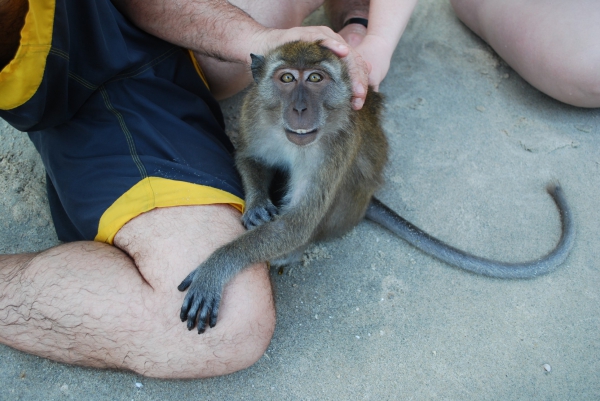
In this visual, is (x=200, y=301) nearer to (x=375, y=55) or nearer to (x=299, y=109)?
(x=299, y=109)

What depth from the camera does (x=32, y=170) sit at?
3020mm

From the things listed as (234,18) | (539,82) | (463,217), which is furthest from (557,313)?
(234,18)

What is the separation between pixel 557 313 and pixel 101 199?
2238 millimetres

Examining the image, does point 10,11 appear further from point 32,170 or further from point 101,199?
point 32,170

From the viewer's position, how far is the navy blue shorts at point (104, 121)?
7.10 feet

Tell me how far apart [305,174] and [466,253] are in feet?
3.12

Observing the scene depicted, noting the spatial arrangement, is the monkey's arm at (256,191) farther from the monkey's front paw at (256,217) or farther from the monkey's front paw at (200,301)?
the monkey's front paw at (200,301)

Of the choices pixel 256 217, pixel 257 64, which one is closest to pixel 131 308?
pixel 256 217

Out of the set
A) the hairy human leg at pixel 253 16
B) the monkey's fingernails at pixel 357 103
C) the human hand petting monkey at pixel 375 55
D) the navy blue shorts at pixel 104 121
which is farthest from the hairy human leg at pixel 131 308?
the human hand petting monkey at pixel 375 55

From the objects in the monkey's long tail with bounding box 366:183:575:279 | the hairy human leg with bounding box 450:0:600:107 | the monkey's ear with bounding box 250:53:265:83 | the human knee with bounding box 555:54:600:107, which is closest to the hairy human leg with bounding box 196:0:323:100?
the monkey's ear with bounding box 250:53:265:83

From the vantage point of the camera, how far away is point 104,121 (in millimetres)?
2518

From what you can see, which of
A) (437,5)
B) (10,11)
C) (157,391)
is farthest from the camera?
(437,5)

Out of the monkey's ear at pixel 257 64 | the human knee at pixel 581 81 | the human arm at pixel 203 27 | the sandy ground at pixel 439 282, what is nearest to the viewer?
the sandy ground at pixel 439 282

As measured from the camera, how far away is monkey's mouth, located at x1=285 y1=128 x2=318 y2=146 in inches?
91.2
